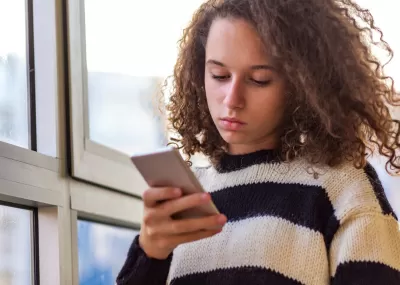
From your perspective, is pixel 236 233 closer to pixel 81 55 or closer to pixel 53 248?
pixel 53 248

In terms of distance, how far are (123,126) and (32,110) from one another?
0.36m

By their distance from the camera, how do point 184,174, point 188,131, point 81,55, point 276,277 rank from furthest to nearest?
1. point 81,55
2. point 188,131
3. point 276,277
4. point 184,174

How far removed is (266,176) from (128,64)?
654mm

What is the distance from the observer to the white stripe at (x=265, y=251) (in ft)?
2.63

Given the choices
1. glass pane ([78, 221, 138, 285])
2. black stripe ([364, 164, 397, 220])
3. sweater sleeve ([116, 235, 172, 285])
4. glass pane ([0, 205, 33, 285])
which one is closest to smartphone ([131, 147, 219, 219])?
sweater sleeve ([116, 235, 172, 285])

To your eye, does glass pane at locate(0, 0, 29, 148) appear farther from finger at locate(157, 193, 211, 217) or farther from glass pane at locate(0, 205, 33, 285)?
finger at locate(157, 193, 211, 217)

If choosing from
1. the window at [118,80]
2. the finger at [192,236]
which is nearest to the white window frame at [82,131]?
the window at [118,80]

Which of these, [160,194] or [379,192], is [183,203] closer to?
[160,194]

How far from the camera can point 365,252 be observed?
771mm

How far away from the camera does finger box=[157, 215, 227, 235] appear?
2.35 ft

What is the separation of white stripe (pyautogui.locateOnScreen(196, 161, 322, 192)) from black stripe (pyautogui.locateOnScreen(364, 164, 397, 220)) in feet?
0.23

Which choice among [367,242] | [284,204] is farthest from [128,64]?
[367,242]

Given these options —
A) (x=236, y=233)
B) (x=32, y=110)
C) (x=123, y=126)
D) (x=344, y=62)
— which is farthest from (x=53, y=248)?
(x=344, y=62)

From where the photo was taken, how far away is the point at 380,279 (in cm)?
76
